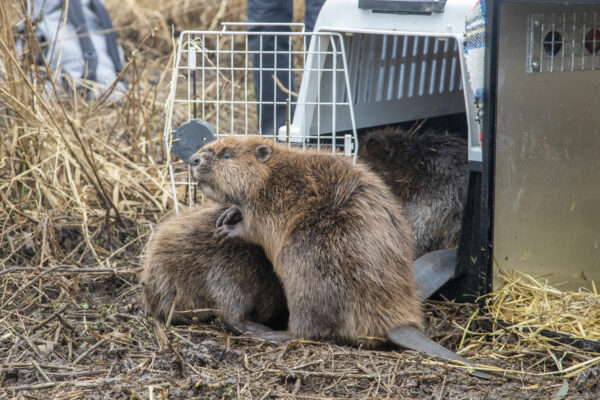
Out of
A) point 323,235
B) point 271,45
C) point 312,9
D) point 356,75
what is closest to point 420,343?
point 323,235

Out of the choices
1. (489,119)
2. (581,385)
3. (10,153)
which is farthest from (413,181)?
(10,153)

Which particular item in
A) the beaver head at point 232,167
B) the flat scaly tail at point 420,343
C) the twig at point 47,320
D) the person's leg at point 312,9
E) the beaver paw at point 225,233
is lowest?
the flat scaly tail at point 420,343

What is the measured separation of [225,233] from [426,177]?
1015mm

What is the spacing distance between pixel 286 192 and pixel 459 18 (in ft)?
2.99

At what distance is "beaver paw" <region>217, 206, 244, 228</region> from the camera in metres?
2.69

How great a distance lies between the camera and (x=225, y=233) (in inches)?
104

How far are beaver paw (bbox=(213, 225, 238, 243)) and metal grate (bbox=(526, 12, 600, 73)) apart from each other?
3.90ft

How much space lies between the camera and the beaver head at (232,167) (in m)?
2.62

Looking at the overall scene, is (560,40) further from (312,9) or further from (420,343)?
(312,9)

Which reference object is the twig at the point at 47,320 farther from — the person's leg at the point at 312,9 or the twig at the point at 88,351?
the person's leg at the point at 312,9

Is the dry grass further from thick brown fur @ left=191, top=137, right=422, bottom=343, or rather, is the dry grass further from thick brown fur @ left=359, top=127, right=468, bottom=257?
thick brown fur @ left=359, top=127, right=468, bottom=257

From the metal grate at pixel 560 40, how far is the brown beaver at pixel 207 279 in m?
1.22

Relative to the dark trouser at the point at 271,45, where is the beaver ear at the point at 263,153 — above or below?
below

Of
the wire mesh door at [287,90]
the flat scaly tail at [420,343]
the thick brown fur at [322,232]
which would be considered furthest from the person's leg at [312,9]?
the flat scaly tail at [420,343]
